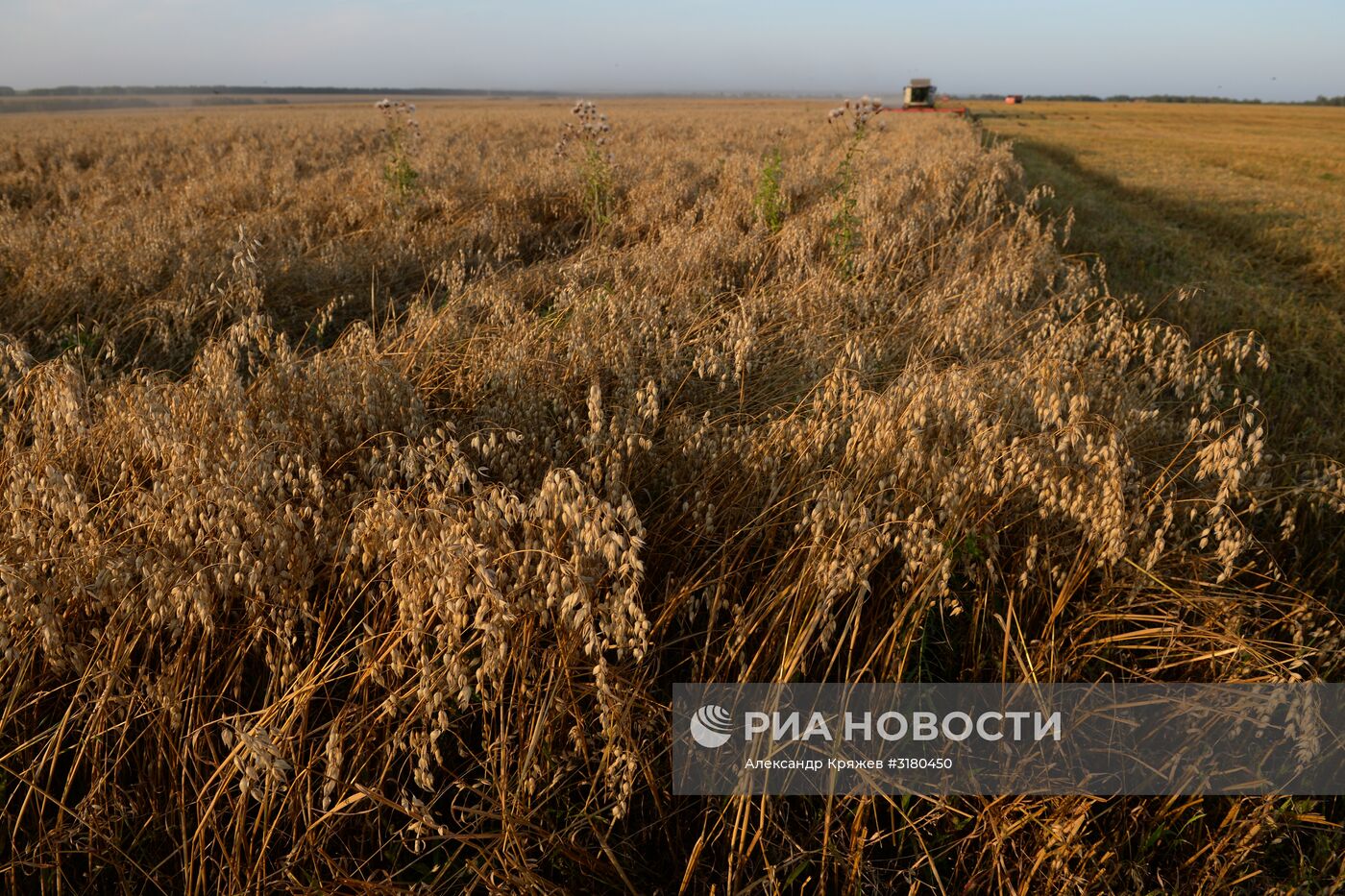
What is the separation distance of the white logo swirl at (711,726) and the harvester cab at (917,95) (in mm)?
45180

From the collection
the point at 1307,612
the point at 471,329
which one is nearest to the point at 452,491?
the point at 471,329

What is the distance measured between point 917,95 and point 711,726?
156ft

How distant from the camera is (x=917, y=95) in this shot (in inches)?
1679

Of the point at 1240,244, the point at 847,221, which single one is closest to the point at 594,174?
the point at 847,221

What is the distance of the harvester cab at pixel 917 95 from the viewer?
4131cm

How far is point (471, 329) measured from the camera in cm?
406

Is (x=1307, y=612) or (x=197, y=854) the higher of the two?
(x=1307, y=612)

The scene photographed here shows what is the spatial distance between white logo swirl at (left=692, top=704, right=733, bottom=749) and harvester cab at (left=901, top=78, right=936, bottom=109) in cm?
4518

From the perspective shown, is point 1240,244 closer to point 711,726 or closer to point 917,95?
point 711,726

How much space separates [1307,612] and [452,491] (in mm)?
2617

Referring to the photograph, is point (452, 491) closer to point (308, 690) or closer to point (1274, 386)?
point (308, 690)

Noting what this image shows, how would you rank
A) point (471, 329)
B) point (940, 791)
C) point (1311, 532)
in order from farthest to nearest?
point (471, 329) → point (1311, 532) → point (940, 791)

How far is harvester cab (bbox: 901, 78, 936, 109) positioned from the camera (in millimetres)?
41312

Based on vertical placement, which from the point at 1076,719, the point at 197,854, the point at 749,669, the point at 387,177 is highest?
the point at 387,177
